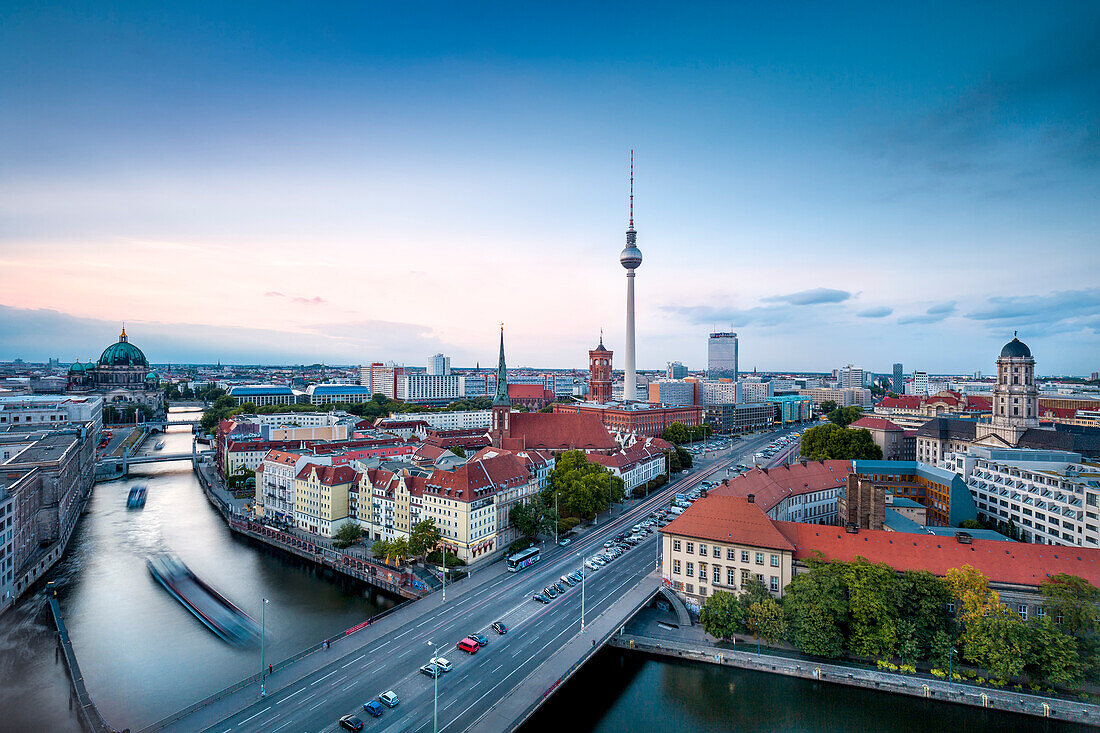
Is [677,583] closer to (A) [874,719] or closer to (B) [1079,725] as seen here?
(A) [874,719]

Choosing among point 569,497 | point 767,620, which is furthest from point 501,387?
point 767,620

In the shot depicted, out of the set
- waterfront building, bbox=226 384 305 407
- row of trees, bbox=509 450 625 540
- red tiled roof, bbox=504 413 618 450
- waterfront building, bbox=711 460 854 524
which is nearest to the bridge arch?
waterfront building, bbox=711 460 854 524

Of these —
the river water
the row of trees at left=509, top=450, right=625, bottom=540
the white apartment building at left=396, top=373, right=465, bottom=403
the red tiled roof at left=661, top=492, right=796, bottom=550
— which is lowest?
the river water

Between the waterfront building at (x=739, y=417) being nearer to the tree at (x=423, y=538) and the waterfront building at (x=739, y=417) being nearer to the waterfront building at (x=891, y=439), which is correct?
the waterfront building at (x=891, y=439)

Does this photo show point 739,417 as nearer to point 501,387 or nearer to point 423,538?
point 501,387

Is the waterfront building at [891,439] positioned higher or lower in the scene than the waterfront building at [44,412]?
lower

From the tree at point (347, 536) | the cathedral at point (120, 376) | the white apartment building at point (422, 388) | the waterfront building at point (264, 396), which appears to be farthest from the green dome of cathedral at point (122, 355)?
the tree at point (347, 536)

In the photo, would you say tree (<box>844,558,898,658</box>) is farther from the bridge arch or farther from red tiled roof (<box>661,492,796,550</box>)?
the bridge arch
